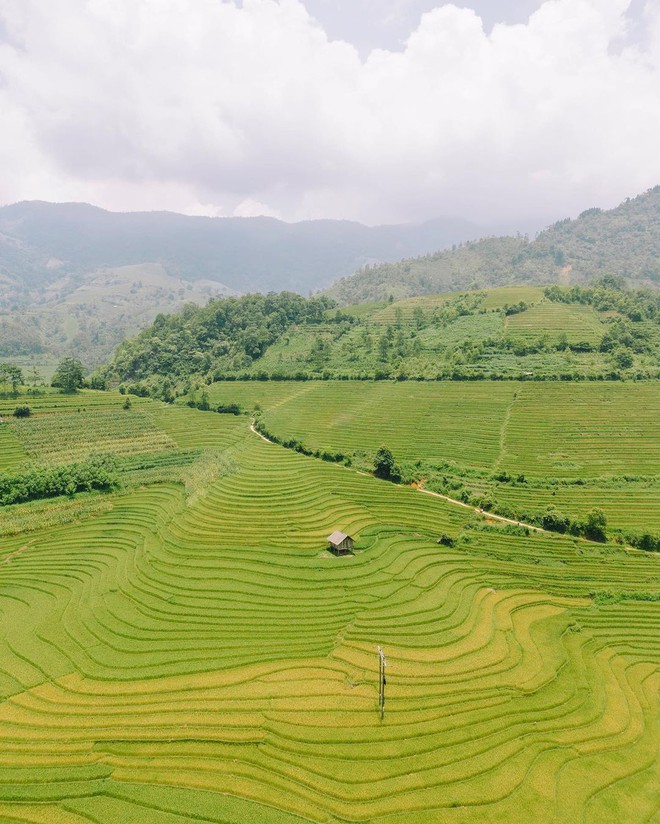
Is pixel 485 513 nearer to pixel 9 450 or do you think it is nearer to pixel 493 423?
pixel 493 423

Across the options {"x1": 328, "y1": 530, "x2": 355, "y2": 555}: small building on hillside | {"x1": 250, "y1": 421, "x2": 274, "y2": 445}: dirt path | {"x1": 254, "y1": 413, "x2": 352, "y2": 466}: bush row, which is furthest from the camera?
{"x1": 250, "y1": 421, "x2": 274, "y2": 445}: dirt path

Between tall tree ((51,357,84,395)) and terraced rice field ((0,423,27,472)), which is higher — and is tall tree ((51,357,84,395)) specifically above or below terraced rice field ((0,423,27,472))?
above

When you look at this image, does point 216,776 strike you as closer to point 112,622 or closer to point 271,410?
point 112,622

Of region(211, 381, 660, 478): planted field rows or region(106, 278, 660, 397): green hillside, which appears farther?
region(106, 278, 660, 397): green hillside

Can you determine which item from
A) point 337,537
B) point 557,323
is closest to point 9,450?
point 337,537

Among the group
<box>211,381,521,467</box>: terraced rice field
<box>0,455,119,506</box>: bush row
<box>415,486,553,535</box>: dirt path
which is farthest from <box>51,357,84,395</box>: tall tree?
<box>415,486,553,535</box>: dirt path

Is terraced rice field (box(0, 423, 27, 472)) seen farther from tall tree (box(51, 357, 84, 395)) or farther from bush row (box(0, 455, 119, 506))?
tall tree (box(51, 357, 84, 395))

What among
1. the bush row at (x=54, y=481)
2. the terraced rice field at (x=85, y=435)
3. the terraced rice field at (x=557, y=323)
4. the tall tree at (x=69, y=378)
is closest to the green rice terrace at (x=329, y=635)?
the terraced rice field at (x=85, y=435)
